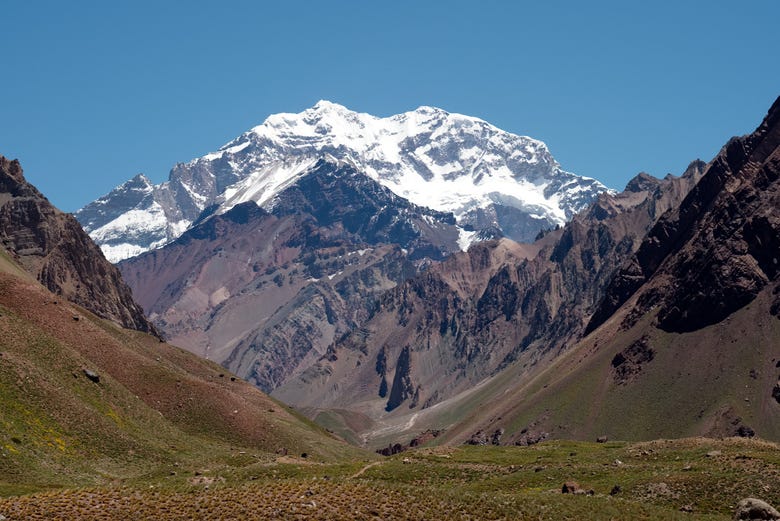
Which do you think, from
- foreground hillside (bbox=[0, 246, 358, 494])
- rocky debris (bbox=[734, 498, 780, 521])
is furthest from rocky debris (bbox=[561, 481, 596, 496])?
foreground hillside (bbox=[0, 246, 358, 494])

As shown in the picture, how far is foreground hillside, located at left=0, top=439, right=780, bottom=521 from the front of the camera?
2399 inches

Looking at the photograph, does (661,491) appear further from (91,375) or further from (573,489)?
(91,375)

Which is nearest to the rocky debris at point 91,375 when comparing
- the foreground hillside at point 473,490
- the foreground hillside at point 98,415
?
the foreground hillside at point 98,415

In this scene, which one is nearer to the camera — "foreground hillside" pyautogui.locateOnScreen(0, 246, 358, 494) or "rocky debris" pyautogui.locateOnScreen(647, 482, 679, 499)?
"rocky debris" pyautogui.locateOnScreen(647, 482, 679, 499)

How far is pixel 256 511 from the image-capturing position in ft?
198

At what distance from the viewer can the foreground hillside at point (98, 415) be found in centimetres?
10019

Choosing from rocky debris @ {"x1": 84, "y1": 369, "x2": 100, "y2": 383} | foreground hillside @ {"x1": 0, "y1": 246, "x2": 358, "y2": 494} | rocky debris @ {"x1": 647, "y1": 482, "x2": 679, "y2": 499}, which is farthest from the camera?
rocky debris @ {"x1": 84, "y1": 369, "x2": 100, "y2": 383}

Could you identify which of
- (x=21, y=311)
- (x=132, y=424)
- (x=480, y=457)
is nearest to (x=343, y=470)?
(x=480, y=457)

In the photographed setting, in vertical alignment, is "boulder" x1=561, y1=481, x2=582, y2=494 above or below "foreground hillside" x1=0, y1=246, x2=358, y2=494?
below

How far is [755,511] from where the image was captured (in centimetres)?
6419

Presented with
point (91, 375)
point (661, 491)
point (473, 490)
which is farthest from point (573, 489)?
point (91, 375)

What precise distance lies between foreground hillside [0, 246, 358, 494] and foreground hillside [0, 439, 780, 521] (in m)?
13.0

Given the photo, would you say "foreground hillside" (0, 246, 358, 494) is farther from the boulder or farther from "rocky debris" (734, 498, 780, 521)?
"rocky debris" (734, 498, 780, 521)

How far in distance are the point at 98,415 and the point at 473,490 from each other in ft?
194
